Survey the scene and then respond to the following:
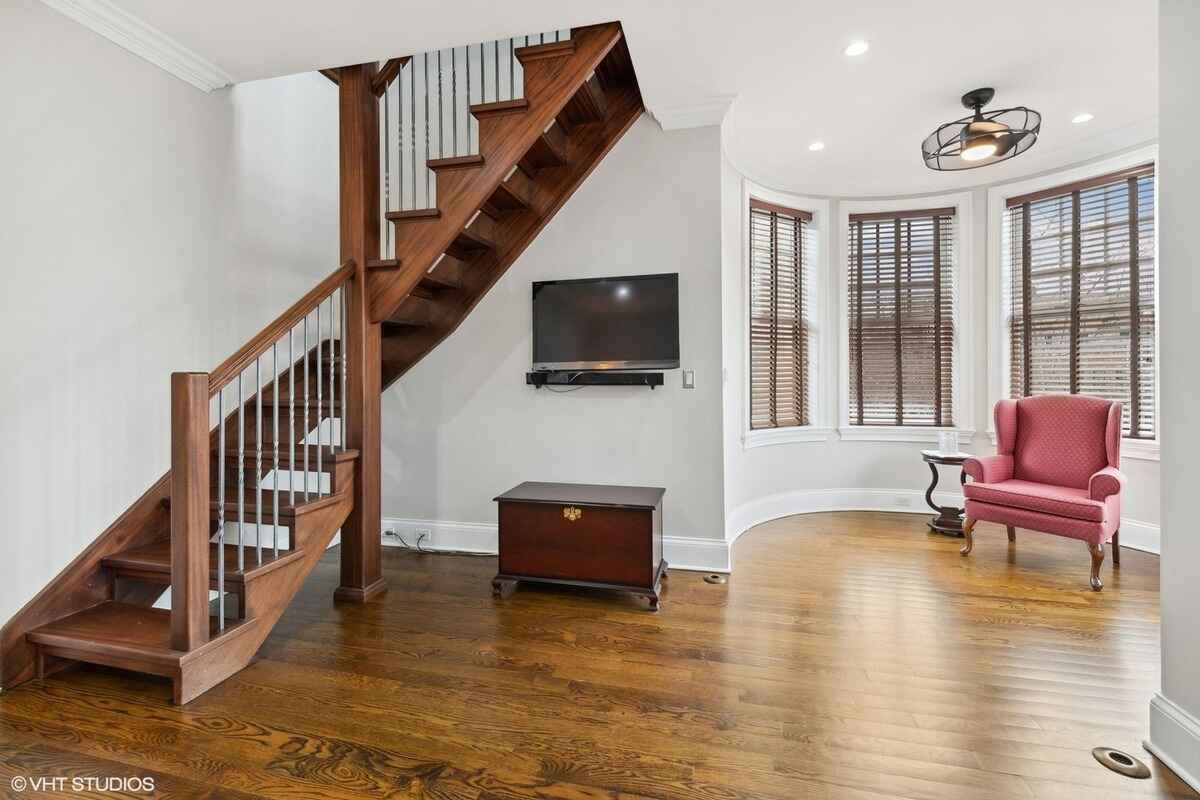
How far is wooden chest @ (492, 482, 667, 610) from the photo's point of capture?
2.90m

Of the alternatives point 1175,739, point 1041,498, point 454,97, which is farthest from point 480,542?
point 1041,498

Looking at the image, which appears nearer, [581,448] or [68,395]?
[68,395]

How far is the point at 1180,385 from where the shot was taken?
1.64m

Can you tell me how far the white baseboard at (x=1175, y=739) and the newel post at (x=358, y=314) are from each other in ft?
10.5

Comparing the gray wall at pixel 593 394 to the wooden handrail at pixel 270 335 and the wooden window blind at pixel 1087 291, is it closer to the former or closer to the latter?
the wooden handrail at pixel 270 335

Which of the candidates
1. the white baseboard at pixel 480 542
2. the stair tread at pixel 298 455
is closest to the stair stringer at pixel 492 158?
the stair tread at pixel 298 455

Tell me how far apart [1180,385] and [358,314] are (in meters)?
3.30

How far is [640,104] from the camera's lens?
11.4ft

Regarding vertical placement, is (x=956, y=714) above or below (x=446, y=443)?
below

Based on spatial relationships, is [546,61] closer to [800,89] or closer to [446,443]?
[800,89]

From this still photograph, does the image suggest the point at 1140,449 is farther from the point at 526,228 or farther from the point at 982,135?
the point at 526,228

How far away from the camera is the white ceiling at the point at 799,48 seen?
253cm

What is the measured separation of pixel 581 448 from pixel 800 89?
8.16ft

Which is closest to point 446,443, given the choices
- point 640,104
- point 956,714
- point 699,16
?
point 640,104
